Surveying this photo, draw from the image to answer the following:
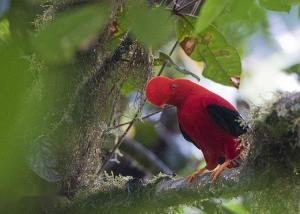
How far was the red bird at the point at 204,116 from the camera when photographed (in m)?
2.39

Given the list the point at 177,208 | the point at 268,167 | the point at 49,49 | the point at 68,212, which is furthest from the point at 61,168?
the point at 49,49

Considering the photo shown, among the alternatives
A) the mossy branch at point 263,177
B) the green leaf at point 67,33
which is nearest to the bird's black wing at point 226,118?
the mossy branch at point 263,177

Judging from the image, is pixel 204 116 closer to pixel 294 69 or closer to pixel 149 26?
pixel 294 69

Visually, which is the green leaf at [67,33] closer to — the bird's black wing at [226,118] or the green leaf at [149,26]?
the green leaf at [149,26]

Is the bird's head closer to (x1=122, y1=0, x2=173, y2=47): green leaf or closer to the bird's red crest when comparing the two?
the bird's red crest

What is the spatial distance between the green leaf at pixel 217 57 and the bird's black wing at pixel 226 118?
0.83ft

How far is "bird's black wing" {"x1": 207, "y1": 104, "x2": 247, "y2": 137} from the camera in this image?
7.70 feet

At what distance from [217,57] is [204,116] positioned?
327 millimetres

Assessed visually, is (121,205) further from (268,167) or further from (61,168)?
(268,167)

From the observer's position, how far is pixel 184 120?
2.58 metres

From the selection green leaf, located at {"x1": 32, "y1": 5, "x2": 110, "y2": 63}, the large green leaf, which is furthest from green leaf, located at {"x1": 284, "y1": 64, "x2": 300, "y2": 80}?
green leaf, located at {"x1": 32, "y1": 5, "x2": 110, "y2": 63}

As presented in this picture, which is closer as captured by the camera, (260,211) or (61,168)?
(260,211)

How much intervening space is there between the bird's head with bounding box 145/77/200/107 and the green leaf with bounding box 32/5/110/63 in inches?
70.0

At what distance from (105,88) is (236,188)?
2.98 ft
